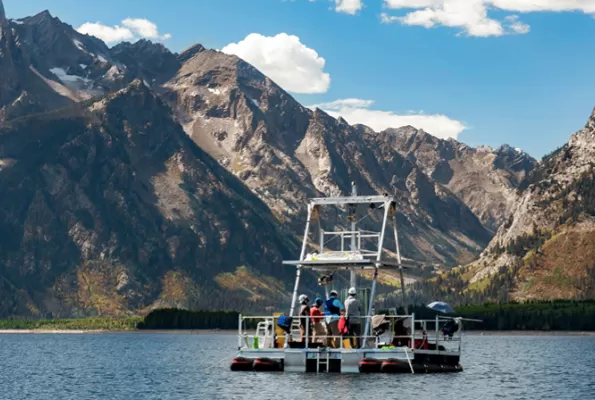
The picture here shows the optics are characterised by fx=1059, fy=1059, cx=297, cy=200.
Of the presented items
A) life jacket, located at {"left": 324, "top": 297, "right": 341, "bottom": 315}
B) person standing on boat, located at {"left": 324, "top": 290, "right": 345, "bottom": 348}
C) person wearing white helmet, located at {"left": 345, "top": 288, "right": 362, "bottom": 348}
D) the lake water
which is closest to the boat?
person standing on boat, located at {"left": 324, "top": 290, "right": 345, "bottom": 348}

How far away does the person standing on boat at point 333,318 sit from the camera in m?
101

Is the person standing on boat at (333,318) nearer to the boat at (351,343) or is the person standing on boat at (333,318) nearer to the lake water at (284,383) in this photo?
the boat at (351,343)

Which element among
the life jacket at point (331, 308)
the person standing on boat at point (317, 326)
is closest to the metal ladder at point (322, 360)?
the person standing on boat at point (317, 326)

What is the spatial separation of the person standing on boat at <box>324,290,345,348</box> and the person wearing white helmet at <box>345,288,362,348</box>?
111 centimetres

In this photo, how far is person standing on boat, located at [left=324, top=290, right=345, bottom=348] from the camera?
330ft

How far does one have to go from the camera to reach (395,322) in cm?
10244

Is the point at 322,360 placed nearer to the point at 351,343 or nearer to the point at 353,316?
the point at 351,343

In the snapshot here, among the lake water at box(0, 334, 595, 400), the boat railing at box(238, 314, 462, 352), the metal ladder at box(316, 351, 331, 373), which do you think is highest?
the boat railing at box(238, 314, 462, 352)

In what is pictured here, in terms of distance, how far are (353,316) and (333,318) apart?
2178mm

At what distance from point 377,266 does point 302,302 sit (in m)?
8.15

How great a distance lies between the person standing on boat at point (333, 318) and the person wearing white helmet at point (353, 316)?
111cm

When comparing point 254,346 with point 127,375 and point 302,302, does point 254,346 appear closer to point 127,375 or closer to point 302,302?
point 302,302

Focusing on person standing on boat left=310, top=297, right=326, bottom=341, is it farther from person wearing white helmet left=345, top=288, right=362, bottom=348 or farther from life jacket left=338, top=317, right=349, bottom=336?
person wearing white helmet left=345, top=288, right=362, bottom=348

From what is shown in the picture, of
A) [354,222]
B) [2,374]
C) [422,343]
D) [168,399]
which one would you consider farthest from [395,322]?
[2,374]
